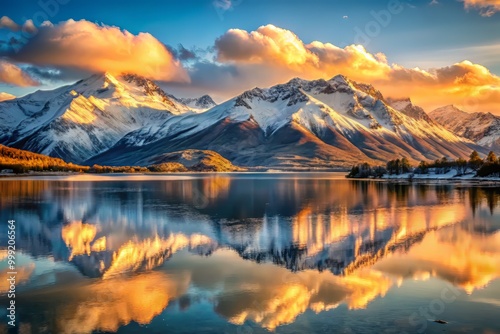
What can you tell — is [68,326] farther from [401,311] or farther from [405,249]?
[405,249]

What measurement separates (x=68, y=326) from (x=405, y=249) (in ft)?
83.4

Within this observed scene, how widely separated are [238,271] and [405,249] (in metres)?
14.4

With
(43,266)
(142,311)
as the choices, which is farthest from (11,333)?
(43,266)

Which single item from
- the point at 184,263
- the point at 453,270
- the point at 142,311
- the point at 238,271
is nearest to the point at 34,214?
the point at 184,263

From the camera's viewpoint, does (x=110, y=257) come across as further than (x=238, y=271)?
Yes

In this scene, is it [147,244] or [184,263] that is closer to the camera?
[184,263]

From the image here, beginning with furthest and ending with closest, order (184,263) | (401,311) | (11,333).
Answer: (184,263) < (401,311) < (11,333)

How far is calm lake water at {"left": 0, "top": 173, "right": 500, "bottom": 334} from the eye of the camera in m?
21.0

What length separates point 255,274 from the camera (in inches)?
1136

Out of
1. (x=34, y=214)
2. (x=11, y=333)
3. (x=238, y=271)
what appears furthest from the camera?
(x=34, y=214)

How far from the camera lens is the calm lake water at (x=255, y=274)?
20984mm

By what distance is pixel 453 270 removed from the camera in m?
30.0

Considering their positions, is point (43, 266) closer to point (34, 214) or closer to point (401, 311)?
point (401, 311)

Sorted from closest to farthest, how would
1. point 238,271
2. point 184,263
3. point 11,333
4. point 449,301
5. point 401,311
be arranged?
1. point 11,333
2. point 401,311
3. point 449,301
4. point 238,271
5. point 184,263
